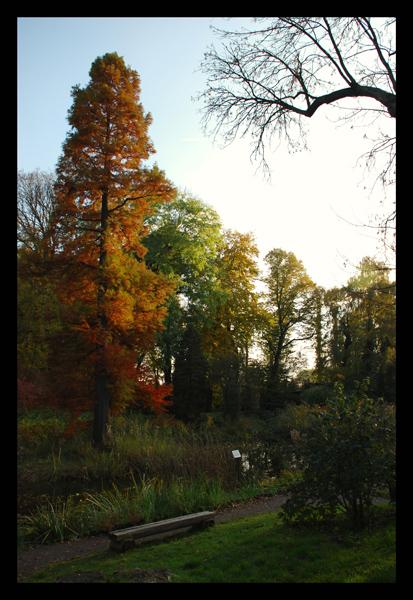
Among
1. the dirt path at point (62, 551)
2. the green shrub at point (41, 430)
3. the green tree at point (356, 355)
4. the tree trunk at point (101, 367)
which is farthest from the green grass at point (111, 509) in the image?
the green tree at point (356, 355)

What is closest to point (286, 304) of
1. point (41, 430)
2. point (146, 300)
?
point (146, 300)

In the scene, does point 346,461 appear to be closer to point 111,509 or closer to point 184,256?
point 111,509

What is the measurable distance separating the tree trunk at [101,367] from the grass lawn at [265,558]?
488cm

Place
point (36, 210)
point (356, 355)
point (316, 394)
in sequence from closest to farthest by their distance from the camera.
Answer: point (36, 210), point (356, 355), point (316, 394)

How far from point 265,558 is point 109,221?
775 centimetres

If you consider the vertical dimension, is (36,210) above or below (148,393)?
above

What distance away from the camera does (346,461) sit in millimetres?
5297

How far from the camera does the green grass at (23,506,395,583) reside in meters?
4.23

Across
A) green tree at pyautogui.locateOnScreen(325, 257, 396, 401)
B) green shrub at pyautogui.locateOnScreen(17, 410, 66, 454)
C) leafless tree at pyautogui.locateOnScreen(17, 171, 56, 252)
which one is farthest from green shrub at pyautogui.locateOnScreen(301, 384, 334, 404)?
leafless tree at pyautogui.locateOnScreen(17, 171, 56, 252)

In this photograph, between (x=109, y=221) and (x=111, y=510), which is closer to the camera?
(x=111, y=510)

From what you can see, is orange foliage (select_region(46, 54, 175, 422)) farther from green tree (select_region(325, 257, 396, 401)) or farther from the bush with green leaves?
the bush with green leaves

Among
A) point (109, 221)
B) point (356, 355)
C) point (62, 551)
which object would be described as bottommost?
point (62, 551)

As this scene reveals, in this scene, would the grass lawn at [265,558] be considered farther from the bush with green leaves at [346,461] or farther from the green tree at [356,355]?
the green tree at [356,355]
